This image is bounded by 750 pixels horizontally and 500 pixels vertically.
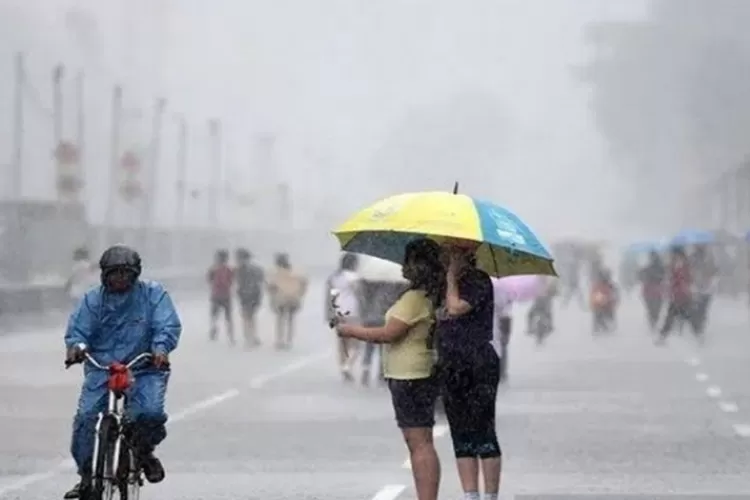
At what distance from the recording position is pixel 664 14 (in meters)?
138

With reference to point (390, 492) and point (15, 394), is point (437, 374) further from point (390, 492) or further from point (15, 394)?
point (15, 394)

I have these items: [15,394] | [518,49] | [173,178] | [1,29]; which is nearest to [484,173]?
[518,49]

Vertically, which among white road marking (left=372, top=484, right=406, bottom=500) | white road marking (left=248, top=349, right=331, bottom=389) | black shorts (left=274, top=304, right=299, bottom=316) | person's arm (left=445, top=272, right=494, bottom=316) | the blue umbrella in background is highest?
person's arm (left=445, top=272, right=494, bottom=316)

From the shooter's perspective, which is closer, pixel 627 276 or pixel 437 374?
pixel 437 374

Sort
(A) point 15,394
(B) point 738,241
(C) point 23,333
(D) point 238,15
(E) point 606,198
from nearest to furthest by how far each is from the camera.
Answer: (A) point 15,394, (C) point 23,333, (B) point 738,241, (D) point 238,15, (E) point 606,198

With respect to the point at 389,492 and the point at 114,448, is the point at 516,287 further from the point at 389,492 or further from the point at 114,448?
the point at 114,448

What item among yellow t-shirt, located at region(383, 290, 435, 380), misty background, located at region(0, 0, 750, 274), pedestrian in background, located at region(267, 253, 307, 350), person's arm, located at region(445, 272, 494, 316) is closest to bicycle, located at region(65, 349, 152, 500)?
yellow t-shirt, located at region(383, 290, 435, 380)

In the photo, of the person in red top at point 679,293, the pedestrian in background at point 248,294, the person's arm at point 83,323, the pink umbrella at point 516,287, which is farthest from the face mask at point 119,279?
the person in red top at point 679,293

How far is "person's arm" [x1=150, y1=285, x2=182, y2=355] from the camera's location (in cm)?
1070

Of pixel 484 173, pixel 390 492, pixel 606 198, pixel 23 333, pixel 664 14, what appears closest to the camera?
pixel 390 492

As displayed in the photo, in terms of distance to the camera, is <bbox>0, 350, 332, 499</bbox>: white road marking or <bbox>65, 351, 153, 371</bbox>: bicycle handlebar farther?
<bbox>0, 350, 332, 499</bbox>: white road marking

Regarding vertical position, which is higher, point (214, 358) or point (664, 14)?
point (664, 14)

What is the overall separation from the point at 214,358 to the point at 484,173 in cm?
16786

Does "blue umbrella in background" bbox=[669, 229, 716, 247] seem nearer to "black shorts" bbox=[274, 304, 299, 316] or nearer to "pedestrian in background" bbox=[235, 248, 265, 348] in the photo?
"pedestrian in background" bbox=[235, 248, 265, 348]
